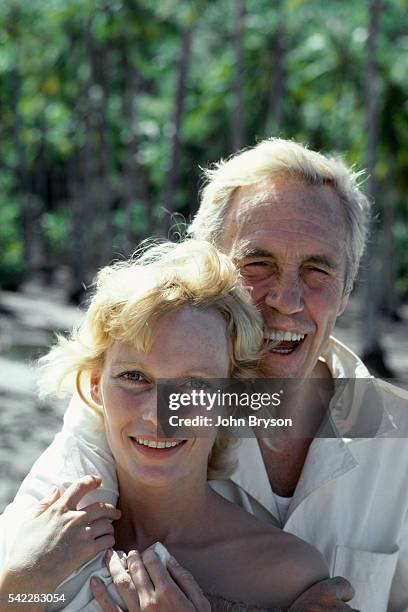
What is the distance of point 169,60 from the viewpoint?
112 ft

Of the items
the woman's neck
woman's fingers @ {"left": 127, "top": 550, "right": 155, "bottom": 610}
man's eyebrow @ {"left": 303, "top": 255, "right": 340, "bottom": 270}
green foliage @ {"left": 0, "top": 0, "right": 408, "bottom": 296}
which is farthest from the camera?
green foliage @ {"left": 0, "top": 0, "right": 408, "bottom": 296}

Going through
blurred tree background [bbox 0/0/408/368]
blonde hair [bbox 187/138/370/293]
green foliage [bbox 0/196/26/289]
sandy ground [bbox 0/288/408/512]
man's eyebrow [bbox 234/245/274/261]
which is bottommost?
sandy ground [bbox 0/288/408/512]

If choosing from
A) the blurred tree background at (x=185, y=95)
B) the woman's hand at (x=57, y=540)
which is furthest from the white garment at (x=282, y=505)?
the blurred tree background at (x=185, y=95)

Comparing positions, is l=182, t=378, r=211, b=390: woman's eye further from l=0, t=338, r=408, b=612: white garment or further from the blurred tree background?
the blurred tree background

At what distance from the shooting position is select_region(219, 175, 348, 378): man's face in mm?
2453

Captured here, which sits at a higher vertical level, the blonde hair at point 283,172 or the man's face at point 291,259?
the blonde hair at point 283,172

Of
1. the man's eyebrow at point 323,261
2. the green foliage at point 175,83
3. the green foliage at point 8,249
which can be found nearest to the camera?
the man's eyebrow at point 323,261

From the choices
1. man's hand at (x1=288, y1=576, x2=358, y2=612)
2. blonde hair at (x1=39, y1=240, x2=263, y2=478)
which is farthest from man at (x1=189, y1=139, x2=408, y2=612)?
man's hand at (x1=288, y1=576, x2=358, y2=612)

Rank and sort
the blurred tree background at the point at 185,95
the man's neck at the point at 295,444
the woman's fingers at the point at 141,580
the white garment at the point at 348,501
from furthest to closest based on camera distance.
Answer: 1. the blurred tree background at the point at 185,95
2. the man's neck at the point at 295,444
3. the white garment at the point at 348,501
4. the woman's fingers at the point at 141,580

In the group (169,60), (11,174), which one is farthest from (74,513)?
(11,174)

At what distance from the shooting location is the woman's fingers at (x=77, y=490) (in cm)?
209

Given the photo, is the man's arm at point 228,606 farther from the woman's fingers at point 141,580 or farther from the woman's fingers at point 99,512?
the woman's fingers at point 99,512

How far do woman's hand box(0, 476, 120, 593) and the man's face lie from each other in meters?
0.61

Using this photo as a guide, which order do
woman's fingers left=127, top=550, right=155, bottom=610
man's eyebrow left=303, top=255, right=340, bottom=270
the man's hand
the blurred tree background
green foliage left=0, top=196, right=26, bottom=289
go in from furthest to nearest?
green foliage left=0, top=196, right=26, bottom=289
the blurred tree background
man's eyebrow left=303, top=255, right=340, bottom=270
the man's hand
woman's fingers left=127, top=550, right=155, bottom=610
